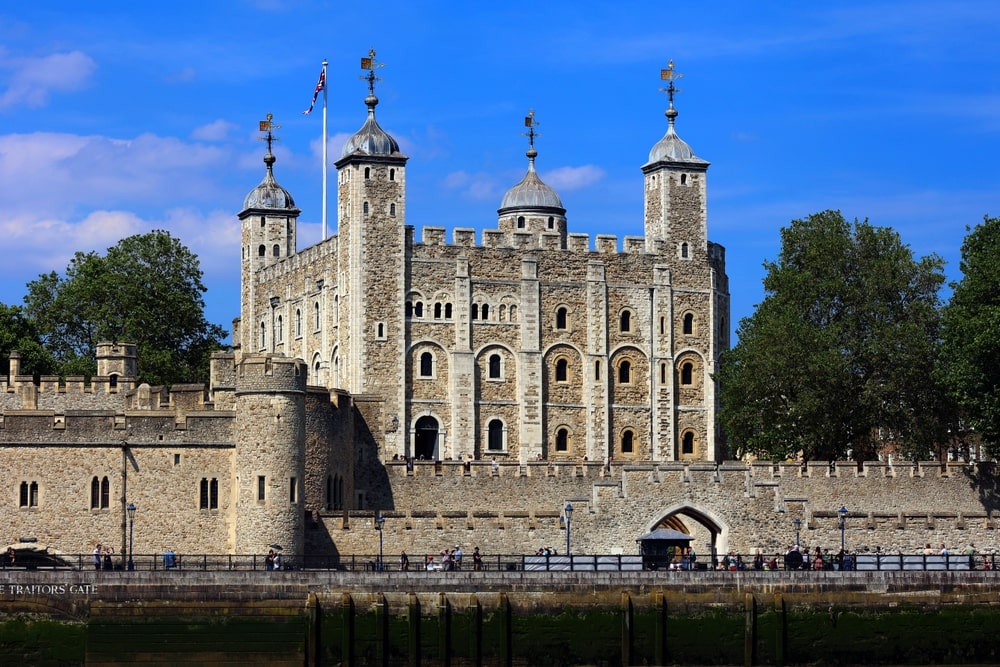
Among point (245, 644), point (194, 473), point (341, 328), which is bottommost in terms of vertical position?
point (245, 644)

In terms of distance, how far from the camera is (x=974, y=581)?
199 feet

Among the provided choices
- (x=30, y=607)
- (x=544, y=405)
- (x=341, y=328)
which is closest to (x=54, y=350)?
(x=341, y=328)

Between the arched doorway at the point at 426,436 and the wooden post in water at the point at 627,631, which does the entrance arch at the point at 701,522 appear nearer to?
the wooden post in water at the point at 627,631

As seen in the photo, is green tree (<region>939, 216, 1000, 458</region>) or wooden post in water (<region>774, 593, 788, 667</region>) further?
green tree (<region>939, 216, 1000, 458</region>)

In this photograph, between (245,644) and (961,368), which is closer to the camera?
(245,644)

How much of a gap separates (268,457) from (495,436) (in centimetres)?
3156

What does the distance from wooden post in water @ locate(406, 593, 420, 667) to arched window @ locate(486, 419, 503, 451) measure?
38.2m

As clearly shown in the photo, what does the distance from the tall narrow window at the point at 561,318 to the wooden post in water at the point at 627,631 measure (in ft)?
Answer: 130

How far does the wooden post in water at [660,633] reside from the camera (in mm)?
57875

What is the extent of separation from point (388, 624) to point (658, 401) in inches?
1678

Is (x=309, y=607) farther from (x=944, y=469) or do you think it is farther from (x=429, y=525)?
(x=944, y=469)

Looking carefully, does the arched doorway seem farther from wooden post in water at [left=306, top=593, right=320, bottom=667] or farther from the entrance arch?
wooden post in water at [left=306, top=593, right=320, bottom=667]

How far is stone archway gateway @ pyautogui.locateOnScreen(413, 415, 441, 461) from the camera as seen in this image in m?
94.8

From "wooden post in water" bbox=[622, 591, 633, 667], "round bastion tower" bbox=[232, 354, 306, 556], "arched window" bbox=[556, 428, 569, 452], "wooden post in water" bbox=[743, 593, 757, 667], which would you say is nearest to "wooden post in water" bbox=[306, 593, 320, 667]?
"wooden post in water" bbox=[622, 591, 633, 667]
